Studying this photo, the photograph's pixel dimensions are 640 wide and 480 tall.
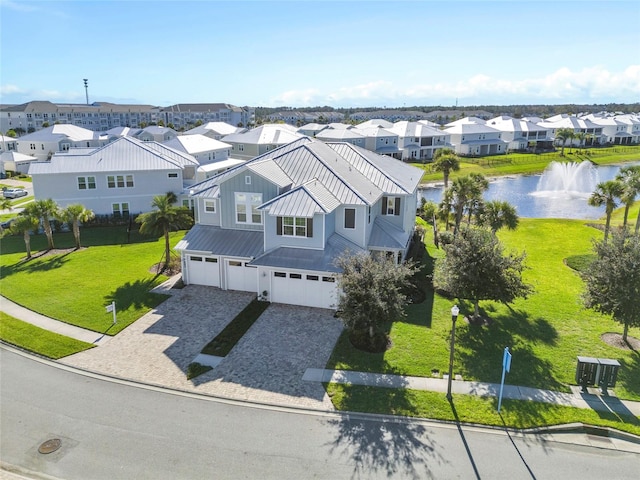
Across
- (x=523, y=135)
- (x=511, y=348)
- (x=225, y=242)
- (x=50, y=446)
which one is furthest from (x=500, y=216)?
(x=523, y=135)

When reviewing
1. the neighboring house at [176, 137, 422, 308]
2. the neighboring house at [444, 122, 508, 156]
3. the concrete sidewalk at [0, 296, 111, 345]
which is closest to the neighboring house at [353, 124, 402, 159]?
the neighboring house at [444, 122, 508, 156]

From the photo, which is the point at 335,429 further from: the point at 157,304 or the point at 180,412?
the point at 157,304

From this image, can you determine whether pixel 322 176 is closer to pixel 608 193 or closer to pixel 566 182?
pixel 608 193

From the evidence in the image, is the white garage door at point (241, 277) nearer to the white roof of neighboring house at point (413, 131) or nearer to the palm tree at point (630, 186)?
the palm tree at point (630, 186)

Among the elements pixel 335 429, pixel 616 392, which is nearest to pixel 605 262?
pixel 616 392

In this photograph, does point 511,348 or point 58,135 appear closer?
point 511,348

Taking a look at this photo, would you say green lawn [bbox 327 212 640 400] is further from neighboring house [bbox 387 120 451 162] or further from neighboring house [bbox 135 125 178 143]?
neighboring house [bbox 135 125 178 143]

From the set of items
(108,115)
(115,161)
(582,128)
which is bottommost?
(115,161)
